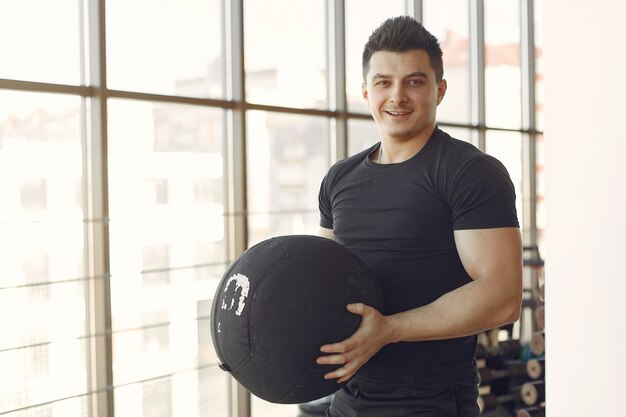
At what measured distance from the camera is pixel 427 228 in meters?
1.46

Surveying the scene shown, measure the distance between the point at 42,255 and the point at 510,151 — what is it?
13.8 ft

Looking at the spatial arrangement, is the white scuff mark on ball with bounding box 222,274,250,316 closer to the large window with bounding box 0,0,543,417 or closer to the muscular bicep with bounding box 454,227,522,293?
the muscular bicep with bounding box 454,227,522,293

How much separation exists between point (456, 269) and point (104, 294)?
2038mm

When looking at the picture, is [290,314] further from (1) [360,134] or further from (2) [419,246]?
(1) [360,134]

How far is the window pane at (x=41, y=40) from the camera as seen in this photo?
2.94m

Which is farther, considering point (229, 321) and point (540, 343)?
point (540, 343)

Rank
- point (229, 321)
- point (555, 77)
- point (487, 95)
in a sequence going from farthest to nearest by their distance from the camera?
1. point (487, 95)
2. point (229, 321)
3. point (555, 77)

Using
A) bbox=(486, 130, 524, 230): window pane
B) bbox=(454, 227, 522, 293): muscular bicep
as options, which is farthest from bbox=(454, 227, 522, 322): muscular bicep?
bbox=(486, 130, 524, 230): window pane

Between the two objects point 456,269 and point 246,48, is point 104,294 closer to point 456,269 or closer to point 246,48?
point 246,48

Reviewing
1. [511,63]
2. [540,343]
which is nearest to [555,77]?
[540,343]

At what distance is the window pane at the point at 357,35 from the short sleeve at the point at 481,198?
9.85 ft

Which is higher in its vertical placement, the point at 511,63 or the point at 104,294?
the point at 511,63

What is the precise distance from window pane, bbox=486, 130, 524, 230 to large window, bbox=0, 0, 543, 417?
1.77m

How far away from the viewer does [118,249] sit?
328 cm
